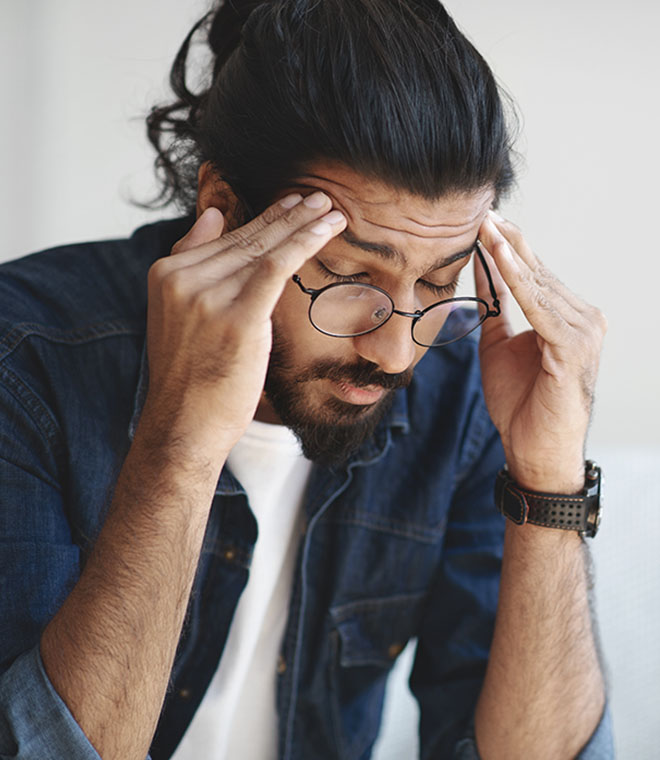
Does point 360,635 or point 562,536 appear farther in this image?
point 360,635

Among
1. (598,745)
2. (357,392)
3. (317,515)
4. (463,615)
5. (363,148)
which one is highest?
(363,148)

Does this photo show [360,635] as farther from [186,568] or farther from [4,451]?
[4,451]

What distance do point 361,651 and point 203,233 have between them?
81cm

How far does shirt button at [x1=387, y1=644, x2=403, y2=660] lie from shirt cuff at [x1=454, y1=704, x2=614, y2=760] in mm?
193

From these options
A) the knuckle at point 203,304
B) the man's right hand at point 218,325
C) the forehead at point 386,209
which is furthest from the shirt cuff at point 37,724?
the forehead at point 386,209

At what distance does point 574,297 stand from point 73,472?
81 centimetres

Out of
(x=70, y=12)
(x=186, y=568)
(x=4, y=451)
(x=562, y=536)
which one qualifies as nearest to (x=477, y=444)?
(x=562, y=536)

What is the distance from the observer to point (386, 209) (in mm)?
1068

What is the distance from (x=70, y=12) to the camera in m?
2.06

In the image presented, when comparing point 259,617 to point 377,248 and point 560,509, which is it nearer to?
point 560,509

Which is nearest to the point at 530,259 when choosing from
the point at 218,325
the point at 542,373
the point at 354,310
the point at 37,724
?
the point at 542,373

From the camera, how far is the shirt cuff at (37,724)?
92 cm

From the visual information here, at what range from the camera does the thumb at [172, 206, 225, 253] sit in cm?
107

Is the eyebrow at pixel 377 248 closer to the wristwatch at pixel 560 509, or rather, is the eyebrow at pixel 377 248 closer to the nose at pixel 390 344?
the nose at pixel 390 344
